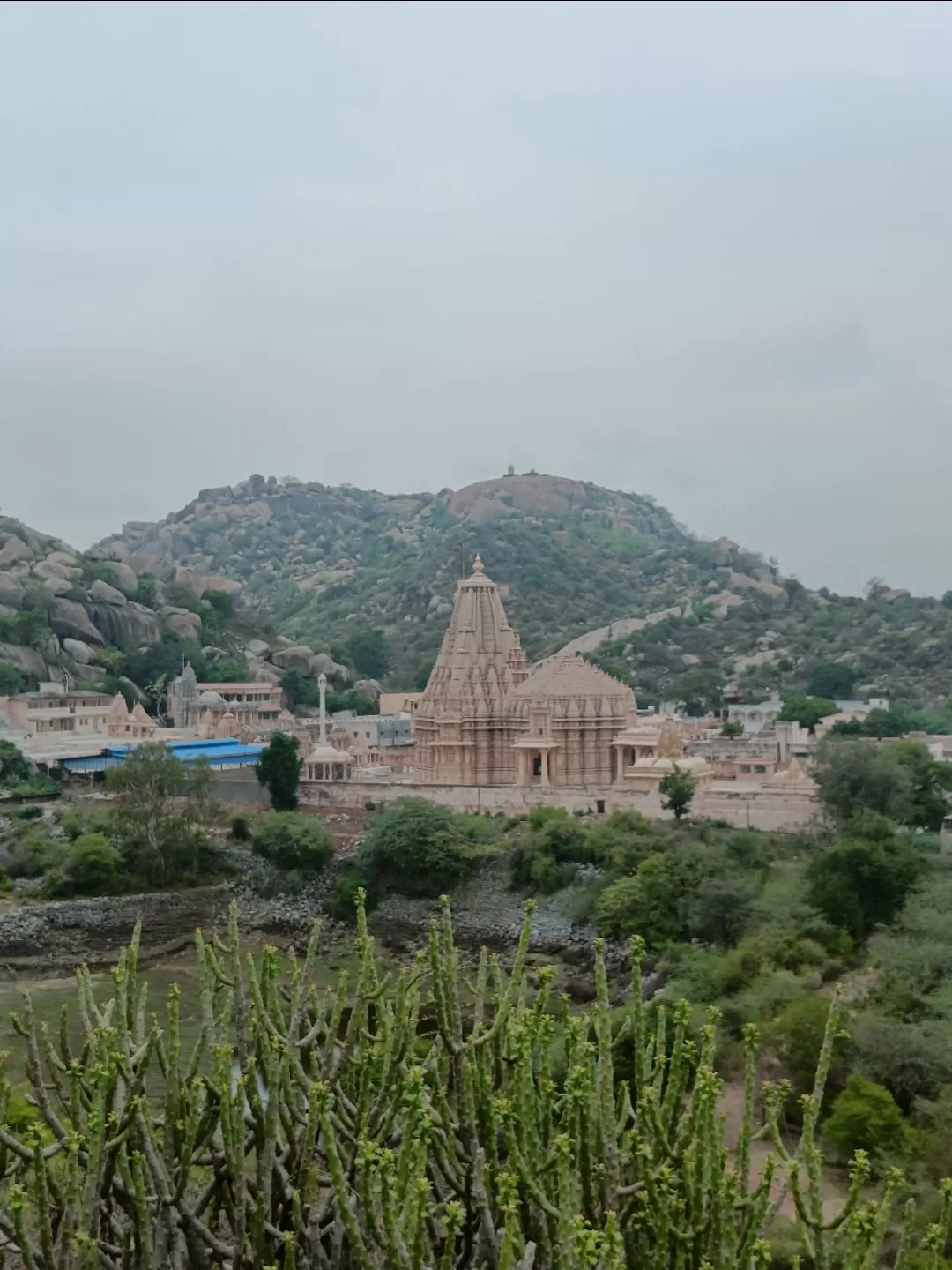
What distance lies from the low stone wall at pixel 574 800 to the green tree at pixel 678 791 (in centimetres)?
45

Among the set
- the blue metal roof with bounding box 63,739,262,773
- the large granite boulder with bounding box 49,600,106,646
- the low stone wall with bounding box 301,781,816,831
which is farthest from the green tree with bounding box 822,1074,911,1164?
the large granite boulder with bounding box 49,600,106,646

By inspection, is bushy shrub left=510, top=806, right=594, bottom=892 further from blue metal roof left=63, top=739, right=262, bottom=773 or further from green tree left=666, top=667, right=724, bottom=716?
green tree left=666, top=667, right=724, bottom=716

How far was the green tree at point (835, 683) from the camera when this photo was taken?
208ft

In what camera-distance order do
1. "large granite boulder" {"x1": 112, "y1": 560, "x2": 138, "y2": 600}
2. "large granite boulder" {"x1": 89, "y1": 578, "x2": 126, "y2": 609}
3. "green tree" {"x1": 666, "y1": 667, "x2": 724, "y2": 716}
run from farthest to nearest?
"large granite boulder" {"x1": 112, "y1": 560, "x2": 138, "y2": 600}, "large granite boulder" {"x1": 89, "y1": 578, "x2": 126, "y2": 609}, "green tree" {"x1": 666, "y1": 667, "x2": 724, "y2": 716}

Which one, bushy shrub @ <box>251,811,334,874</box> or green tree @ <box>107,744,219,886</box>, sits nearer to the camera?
bushy shrub @ <box>251,811,334,874</box>

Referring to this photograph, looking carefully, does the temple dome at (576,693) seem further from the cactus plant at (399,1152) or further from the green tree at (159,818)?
the cactus plant at (399,1152)

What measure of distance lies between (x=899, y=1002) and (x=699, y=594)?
79.1 meters

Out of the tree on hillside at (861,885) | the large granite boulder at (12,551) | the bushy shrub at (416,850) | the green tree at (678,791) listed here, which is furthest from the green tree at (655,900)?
the large granite boulder at (12,551)

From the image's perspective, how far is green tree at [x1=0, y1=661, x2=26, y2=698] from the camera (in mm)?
53188

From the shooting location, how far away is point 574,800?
1453 inches

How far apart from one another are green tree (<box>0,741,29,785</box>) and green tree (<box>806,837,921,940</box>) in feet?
91.5

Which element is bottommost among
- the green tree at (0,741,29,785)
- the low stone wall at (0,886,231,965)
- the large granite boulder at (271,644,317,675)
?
the low stone wall at (0,886,231,965)

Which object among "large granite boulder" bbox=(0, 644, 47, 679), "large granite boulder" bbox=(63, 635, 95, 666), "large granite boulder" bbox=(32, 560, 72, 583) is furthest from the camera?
"large granite boulder" bbox=(32, 560, 72, 583)

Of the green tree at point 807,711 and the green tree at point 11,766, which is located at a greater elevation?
the green tree at point 807,711
